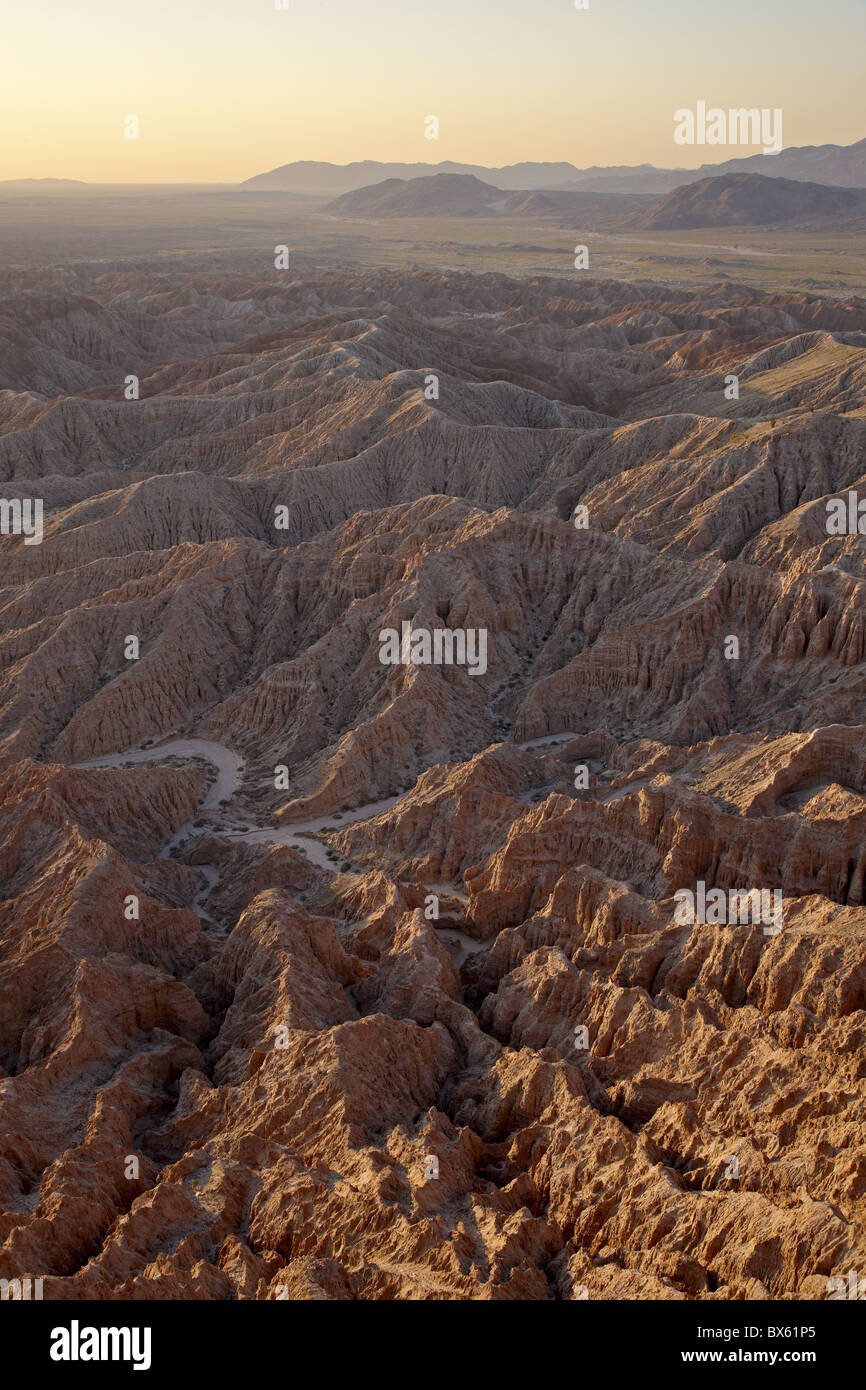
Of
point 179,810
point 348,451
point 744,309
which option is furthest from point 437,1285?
point 744,309

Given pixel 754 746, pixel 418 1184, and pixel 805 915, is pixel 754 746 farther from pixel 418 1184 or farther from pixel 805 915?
pixel 418 1184

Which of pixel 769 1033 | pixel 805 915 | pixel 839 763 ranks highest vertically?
pixel 839 763

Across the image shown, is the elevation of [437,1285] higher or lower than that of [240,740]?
lower

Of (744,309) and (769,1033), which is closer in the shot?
(769,1033)

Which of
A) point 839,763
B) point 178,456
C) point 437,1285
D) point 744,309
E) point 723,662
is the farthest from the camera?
point 744,309

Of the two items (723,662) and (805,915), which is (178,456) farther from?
(805,915)

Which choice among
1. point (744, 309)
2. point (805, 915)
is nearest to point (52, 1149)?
point (805, 915)

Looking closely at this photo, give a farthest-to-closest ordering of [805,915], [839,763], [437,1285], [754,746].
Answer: [754,746], [839,763], [805,915], [437,1285]
